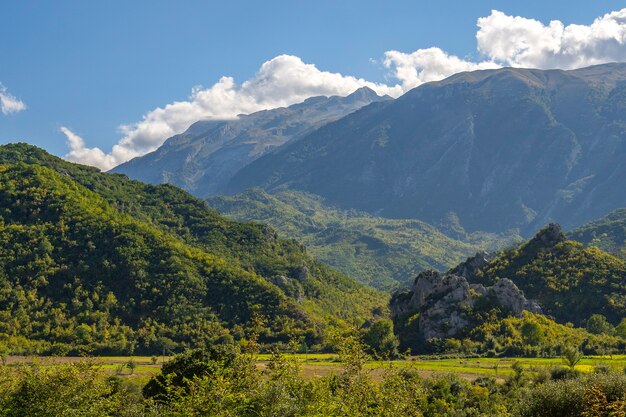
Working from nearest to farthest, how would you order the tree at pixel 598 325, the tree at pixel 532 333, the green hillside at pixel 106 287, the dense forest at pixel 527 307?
the tree at pixel 532 333
the dense forest at pixel 527 307
the tree at pixel 598 325
the green hillside at pixel 106 287

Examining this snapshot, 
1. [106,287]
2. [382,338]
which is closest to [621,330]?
[382,338]

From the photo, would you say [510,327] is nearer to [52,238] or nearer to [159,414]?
[159,414]

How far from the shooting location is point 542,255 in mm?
152250

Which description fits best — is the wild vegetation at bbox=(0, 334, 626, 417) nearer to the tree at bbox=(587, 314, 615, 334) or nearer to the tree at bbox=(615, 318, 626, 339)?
the tree at bbox=(615, 318, 626, 339)

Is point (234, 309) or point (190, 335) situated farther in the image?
point (234, 309)

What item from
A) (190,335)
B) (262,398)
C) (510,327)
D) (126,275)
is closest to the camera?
(262,398)

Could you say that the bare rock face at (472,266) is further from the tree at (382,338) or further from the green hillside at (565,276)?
the tree at (382,338)

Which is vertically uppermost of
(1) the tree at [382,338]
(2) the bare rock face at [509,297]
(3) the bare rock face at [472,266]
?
(3) the bare rock face at [472,266]

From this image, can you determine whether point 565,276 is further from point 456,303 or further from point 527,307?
point 456,303

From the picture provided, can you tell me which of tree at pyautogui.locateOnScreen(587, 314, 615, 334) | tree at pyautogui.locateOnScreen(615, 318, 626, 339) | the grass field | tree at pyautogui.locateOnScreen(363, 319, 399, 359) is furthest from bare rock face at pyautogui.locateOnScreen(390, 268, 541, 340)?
tree at pyautogui.locateOnScreen(615, 318, 626, 339)

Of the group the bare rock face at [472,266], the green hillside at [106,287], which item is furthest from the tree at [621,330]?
the green hillside at [106,287]

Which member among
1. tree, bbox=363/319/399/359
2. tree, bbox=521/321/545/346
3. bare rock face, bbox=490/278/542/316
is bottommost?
tree, bbox=521/321/545/346

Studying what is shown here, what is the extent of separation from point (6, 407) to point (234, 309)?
9806 centimetres

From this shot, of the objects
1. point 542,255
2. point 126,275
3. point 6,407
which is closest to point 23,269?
point 126,275
